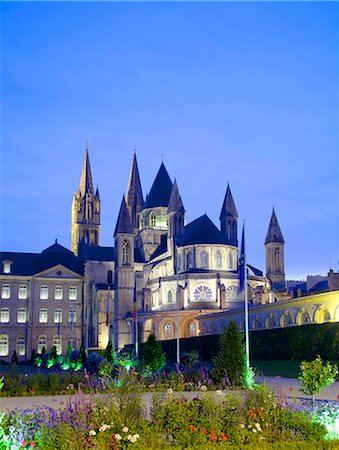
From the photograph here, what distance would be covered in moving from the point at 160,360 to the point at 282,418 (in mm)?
25617

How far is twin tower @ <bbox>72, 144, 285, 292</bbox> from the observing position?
308ft

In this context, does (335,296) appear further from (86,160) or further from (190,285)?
(86,160)

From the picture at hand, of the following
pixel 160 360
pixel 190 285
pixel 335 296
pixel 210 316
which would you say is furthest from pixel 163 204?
pixel 160 360

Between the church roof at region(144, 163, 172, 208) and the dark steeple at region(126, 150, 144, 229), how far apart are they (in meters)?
12.7

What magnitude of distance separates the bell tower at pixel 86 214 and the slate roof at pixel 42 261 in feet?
70.8

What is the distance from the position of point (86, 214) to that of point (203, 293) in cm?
4897

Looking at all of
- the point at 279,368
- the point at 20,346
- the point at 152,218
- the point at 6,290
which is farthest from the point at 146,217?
the point at 279,368

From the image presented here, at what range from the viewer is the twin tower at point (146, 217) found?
93938 millimetres

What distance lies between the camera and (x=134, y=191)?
418 feet

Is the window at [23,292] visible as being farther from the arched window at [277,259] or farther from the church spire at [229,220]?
the arched window at [277,259]

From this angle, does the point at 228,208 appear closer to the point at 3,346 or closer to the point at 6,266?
the point at 6,266

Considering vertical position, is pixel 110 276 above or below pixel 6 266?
below

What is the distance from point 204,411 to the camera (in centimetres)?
1180

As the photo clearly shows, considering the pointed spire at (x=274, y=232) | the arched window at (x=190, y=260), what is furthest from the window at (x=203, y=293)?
the pointed spire at (x=274, y=232)
